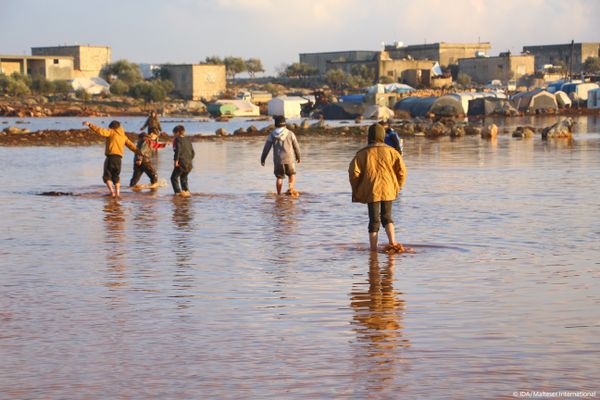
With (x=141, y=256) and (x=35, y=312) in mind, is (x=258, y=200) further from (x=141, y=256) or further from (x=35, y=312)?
(x=35, y=312)

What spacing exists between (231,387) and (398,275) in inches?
175

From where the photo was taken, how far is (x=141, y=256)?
12086 millimetres

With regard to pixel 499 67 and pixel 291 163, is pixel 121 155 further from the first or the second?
pixel 499 67

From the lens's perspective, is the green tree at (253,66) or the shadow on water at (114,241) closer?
the shadow on water at (114,241)

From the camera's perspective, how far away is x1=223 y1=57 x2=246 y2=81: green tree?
18150cm

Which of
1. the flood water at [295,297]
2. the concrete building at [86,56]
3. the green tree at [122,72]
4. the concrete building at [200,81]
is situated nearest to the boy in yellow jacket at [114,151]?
the flood water at [295,297]

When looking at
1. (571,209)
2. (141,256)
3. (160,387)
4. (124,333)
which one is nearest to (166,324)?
(124,333)

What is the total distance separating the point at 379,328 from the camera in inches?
314

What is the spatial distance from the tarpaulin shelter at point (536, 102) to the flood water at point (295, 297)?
241 feet

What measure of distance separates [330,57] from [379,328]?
174541 mm

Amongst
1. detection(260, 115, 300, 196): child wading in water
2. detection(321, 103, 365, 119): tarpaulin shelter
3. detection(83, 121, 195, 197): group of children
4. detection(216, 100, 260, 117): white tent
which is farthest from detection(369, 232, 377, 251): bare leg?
detection(216, 100, 260, 117): white tent

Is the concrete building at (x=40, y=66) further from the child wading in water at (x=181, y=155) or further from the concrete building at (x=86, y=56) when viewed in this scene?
the child wading in water at (x=181, y=155)

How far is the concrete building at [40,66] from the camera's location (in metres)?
139

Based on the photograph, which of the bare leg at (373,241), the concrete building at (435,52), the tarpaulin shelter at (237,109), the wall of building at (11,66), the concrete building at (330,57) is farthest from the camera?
the concrete building at (330,57)
